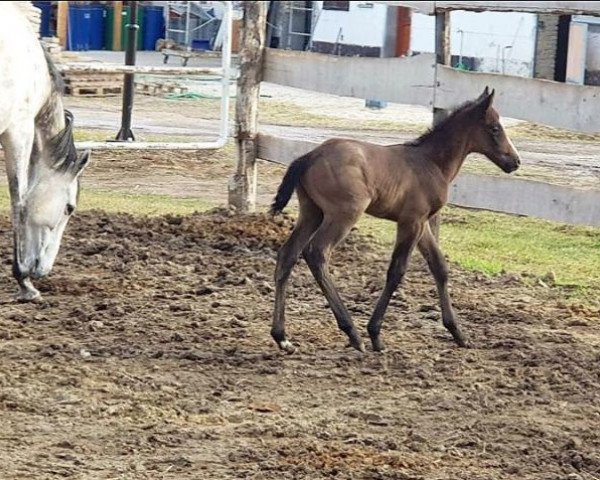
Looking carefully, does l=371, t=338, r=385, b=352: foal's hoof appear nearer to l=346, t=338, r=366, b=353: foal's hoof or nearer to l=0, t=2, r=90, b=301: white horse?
l=346, t=338, r=366, b=353: foal's hoof

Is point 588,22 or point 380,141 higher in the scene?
point 588,22

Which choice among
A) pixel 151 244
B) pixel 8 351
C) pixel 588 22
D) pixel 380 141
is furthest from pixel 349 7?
pixel 8 351

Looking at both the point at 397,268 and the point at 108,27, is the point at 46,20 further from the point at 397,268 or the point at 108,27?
the point at 397,268

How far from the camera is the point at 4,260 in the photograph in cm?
807

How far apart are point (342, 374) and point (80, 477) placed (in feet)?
5.59

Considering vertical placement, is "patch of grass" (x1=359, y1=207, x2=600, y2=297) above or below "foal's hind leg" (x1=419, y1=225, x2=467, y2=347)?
below

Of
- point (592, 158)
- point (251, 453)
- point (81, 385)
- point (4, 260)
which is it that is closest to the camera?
point (251, 453)

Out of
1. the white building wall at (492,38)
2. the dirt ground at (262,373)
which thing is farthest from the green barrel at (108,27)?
the dirt ground at (262,373)

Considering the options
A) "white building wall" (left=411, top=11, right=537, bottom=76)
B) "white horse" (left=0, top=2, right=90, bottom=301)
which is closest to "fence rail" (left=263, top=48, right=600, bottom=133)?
"white horse" (left=0, top=2, right=90, bottom=301)

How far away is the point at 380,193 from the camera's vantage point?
6.09 m

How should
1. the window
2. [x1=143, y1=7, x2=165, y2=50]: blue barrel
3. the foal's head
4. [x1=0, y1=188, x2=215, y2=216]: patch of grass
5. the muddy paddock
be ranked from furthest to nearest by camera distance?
[x1=143, y1=7, x2=165, y2=50]: blue barrel, the window, [x1=0, y1=188, x2=215, y2=216]: patch of grass, the foal's head, the muddy paddock

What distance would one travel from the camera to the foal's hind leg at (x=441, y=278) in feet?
20.5

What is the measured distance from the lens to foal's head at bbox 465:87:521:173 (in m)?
6.38

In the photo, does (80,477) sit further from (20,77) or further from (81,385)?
(20,77)
